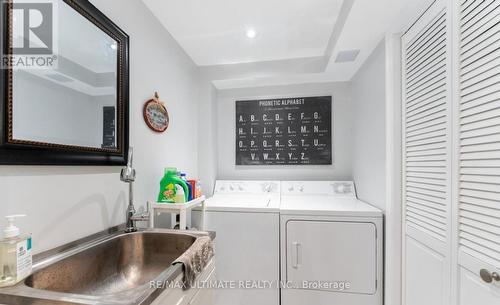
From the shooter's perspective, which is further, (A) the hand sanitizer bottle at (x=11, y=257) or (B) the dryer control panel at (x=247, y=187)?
(B) the dryer control panel at (x=247, y=187)

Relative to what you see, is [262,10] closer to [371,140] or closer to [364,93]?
[364,93]

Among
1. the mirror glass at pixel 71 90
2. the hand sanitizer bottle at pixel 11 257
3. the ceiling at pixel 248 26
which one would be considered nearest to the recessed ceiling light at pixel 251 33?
the ceiling at pixel 248 26

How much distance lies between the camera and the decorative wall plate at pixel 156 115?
5.25 feet

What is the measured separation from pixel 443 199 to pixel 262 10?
168cm

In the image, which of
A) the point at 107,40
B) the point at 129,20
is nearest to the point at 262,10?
the point at 129,20

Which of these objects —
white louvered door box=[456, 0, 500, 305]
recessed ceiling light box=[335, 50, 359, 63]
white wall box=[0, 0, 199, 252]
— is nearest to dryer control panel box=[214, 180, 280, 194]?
white wall box=[0, 0, 199, 252]

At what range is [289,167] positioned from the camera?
8.97ft

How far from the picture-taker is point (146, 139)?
161 cm

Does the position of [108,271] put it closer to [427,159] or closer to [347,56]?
[427,159]

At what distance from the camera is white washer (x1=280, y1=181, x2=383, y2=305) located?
179 centimetres

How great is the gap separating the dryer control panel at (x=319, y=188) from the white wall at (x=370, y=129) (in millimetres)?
101

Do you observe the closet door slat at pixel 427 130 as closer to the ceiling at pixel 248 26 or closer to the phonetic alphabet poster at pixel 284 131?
the ceiling at pixel 248 26

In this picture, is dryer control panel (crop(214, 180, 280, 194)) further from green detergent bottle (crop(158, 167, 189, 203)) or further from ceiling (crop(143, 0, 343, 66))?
ceiling (crop(143, 0, 343, 66))

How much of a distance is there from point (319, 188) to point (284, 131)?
773mm
